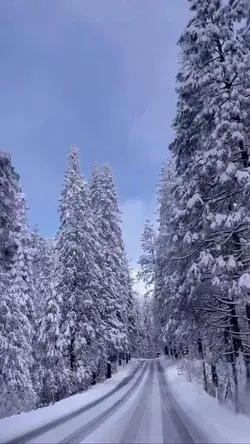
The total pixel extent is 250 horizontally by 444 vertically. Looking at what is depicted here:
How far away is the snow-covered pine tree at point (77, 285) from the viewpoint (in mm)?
27141

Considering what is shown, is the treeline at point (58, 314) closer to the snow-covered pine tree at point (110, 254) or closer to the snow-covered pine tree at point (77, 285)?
the snow-covered pine tree at point (77, 285)

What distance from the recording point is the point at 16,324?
79.8 ft

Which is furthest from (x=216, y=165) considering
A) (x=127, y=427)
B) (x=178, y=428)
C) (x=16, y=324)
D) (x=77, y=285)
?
(x=77, y=285)

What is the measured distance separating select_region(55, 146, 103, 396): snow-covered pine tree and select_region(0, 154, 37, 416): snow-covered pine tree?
98.6 inches

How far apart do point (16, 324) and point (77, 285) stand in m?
6.02

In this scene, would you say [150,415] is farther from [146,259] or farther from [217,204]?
[146,259]

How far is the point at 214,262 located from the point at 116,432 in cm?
601

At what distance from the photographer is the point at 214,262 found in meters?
12.7

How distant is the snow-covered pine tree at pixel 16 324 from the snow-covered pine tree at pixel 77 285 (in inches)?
98.6

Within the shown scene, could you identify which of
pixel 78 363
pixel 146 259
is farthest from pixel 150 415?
pixel 146 259

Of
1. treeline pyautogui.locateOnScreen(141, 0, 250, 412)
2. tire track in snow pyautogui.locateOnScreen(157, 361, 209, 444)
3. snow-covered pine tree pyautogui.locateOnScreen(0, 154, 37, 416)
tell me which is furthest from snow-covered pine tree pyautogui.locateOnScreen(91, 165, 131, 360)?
treeline pyautogui.locateOnScreen(141, 0, 250, 412)

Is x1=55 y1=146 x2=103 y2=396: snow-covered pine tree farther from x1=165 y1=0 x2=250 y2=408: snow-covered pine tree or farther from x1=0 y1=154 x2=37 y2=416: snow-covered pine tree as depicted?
x1=165 y1=0 x2=250 y2=408: snow-covered pine tree

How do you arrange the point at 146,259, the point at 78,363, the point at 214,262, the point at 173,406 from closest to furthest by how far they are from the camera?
the point at 214,262, the point at 173,406, the point at 78,363, the point at 146,259

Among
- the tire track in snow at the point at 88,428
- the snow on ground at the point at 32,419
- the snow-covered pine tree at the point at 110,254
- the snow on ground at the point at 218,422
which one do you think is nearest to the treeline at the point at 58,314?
the snow-covered pine tree at the point at 110,254
